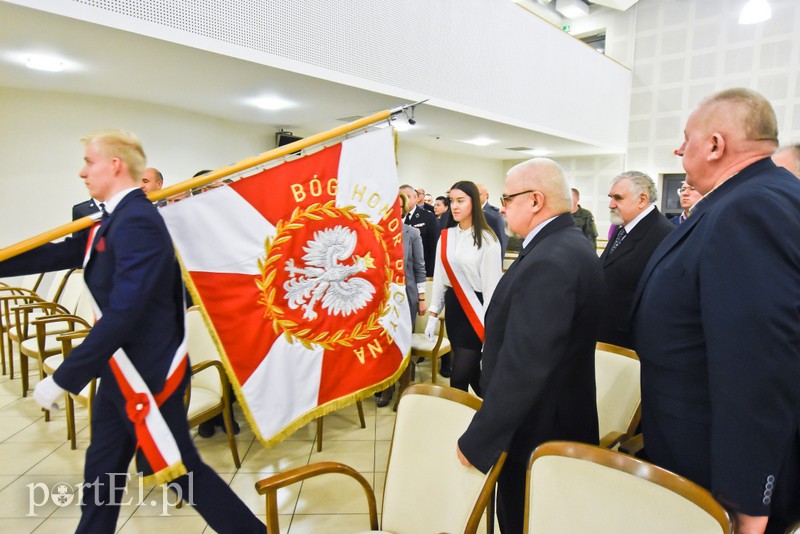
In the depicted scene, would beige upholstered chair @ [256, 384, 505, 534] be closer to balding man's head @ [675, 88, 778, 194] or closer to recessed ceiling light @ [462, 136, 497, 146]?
balding man's head @ [675, 88, 778, 194]

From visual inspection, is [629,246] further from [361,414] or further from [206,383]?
[206,383]

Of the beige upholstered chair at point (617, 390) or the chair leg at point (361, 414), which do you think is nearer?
the beige upholstered chair at point (617, 390)

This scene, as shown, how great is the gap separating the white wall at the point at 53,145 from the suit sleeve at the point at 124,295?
4128 millimetres

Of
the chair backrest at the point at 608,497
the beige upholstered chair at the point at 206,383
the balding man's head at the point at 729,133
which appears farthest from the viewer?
the beige upholstered chair at the point at 206,383

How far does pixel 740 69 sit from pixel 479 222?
856 centimetres

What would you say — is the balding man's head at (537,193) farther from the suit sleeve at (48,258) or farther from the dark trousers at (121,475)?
the suit sleeve at (48,258)

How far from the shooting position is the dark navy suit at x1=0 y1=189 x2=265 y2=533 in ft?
4.54

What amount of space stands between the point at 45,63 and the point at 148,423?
3.58 meters

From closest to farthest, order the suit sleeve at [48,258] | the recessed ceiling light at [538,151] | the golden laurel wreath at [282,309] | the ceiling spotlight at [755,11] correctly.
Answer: the suit sleeve at [48,258] < the golden laurel wreath at [282,309] < the ceiling spotlight at [755,11] < the recessed ceiling light at [538,151]

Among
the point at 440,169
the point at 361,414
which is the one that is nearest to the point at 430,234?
the point at 361,414

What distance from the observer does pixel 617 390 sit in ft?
6.11

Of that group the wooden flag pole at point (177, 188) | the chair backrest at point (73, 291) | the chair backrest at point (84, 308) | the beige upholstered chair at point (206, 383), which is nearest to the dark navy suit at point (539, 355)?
the wooden flag pole at point (177, 188)

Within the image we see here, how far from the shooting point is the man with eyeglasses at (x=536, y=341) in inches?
45.9

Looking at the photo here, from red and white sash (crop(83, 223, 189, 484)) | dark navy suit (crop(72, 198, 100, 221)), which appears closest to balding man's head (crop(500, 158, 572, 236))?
red and white sash (crop(83, 223, 189, 484))
